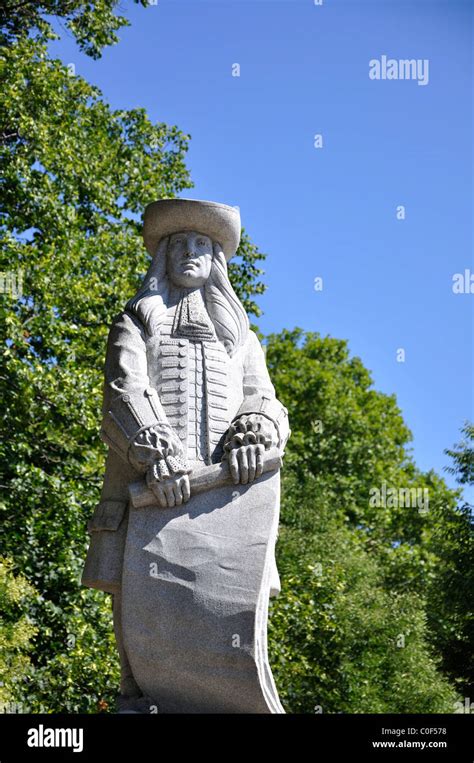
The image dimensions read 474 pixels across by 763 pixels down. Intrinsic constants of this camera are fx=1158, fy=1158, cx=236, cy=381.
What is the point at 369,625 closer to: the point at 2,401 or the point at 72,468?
the point at 72,468

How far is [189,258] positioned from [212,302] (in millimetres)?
360

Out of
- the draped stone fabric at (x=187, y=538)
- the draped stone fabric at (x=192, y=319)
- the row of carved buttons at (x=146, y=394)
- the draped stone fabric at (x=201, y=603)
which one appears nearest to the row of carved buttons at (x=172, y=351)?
the draped stone fabric at (x=187, y=538)

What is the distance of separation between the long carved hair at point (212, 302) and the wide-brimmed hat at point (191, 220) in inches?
3.4

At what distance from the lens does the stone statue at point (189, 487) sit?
22.7 feet

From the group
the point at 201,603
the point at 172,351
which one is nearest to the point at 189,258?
the point at 172,351

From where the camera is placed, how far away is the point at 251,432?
24.5 feet

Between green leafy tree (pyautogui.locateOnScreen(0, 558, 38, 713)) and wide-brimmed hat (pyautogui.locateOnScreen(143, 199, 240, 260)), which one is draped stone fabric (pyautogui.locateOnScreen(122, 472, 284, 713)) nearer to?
wide-brimmed hat (pyautogui.locateOnScreen(143, 199, 240, 260))

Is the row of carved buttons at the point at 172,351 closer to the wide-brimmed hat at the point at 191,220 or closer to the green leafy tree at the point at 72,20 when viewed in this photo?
the wide-brimmed hat at the point at 191,220

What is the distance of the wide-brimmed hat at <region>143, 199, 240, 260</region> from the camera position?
8297 millimetres

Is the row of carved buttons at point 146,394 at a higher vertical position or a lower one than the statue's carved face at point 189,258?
lower

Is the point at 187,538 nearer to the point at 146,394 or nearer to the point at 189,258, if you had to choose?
the point at 146,394

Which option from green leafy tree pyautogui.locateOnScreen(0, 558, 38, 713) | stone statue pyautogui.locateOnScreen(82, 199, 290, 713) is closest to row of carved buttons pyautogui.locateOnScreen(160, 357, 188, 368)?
stone statue pyautogui.locateOnScreen(82, 199, 290, 713)

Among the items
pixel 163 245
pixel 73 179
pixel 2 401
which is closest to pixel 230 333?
pixel 163 245

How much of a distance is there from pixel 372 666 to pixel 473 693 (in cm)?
308
